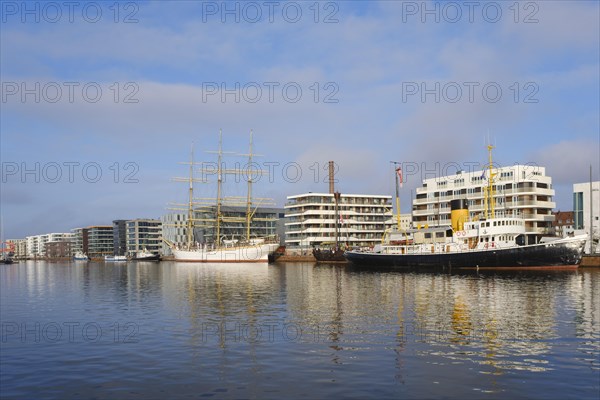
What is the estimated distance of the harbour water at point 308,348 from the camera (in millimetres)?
17672

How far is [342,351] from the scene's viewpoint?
22.8 metres

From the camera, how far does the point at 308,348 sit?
23.7 meters

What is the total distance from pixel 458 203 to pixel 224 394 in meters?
82.9

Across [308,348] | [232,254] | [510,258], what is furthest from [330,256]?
[308,348]

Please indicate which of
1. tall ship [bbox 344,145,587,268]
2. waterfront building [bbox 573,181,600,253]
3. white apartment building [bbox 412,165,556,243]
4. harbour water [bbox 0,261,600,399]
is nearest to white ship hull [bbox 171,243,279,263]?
tall ship [bbox 344,145,587,268]

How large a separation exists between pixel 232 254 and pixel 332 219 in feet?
148

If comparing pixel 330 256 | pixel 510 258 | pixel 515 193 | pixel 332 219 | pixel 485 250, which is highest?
pixel 515 193

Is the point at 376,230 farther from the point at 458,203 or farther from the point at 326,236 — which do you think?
the point at 458,203

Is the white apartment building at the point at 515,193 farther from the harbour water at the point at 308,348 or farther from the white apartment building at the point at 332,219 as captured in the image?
the harbour water at the point at 308,348

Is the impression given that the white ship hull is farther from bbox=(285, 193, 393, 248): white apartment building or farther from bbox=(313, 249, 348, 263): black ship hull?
bbox=(285, 193, 393, 248): white apartment building

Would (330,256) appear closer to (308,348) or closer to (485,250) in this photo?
(485,250)

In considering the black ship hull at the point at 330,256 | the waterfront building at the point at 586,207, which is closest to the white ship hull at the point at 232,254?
the black ship hull at the point at 330,256

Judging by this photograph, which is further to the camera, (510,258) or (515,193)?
(515,193)

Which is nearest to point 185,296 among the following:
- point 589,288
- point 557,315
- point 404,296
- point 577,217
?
point 404,296
